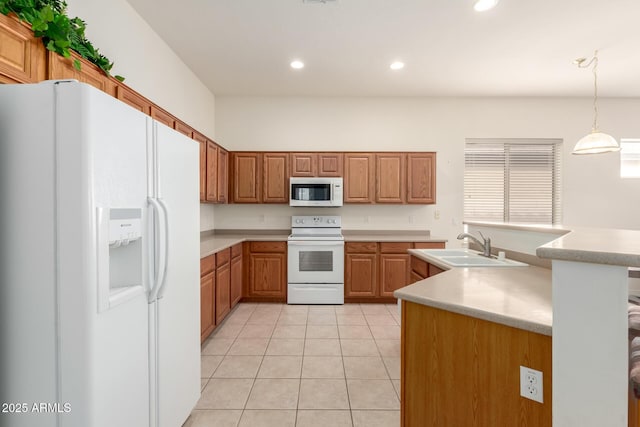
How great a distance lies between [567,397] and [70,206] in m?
1.75

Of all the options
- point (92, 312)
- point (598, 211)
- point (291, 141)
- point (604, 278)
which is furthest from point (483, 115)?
point (92, 312)

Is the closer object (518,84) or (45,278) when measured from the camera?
(45,278)

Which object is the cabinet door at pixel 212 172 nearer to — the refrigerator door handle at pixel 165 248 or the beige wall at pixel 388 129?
the beige wall at pixel 388 129

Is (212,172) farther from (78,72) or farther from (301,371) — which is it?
(301,371)

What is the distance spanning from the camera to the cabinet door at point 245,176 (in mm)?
4316

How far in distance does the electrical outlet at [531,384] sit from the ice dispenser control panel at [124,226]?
162cm

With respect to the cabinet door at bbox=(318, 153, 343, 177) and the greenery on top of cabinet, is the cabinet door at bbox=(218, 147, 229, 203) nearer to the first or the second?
the cabinet door at bbox=(318, 153, 343, 177)

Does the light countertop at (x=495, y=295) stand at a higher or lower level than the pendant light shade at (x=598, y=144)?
lower

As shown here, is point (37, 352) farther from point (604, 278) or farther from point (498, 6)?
point (498, 6)

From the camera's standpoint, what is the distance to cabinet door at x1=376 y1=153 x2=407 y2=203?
4305mm

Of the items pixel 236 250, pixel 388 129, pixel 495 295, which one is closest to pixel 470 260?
pixel 495 295

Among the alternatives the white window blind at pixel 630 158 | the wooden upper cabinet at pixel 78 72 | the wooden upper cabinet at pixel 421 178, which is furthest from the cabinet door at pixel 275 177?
the white window blind at pixel 630 158

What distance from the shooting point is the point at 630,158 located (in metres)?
4.55

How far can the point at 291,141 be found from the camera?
15.2 feet
